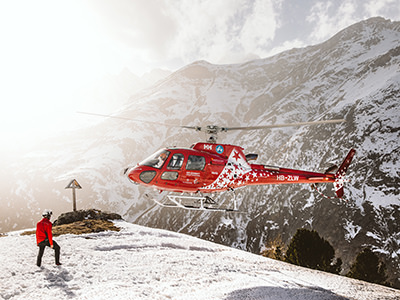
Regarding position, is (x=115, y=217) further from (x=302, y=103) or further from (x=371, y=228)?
(x=302, y=103)

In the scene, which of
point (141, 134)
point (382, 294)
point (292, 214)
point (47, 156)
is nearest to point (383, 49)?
point (292, 214)

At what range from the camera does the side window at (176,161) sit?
1173cm

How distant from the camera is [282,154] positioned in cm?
9594

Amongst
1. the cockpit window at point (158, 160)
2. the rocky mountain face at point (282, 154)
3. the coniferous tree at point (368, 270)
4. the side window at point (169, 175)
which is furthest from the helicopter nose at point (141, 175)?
the coniferous tree at point (368, 270)

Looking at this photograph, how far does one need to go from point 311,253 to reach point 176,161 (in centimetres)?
2814

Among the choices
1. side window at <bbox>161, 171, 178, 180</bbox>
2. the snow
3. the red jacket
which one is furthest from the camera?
side window at <bbox>161, 171, 178, 180</bbox>

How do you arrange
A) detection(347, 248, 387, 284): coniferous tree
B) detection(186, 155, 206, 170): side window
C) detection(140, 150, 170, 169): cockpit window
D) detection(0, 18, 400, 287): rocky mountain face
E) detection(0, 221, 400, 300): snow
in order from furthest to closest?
1. detection(0, 18, 400, 287): rocky mountain face
2. detection(347, 248, 387, 284): coniferous tree
3. detection(186, 155, 206, 170): side window
4. detection(140, 150, 170, 169): cockpit window
5. detection(0, 221, 400, 300): snow

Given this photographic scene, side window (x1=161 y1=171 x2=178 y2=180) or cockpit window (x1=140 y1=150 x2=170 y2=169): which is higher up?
cockpit window (x1=140 y1=150 x2=170 y2=169)

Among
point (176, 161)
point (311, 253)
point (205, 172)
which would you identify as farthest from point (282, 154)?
point (176, 161)

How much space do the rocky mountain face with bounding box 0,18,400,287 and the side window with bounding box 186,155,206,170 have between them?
1251 cm

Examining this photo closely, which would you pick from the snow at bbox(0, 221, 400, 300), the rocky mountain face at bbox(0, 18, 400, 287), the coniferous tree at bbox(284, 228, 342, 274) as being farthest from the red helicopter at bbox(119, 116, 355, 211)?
the coniferous tree at bbox(284, 228, 342, 274)

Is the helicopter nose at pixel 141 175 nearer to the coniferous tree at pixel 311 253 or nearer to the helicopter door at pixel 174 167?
the helicopter door at pixel 174 167

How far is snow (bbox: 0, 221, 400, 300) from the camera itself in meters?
8.70

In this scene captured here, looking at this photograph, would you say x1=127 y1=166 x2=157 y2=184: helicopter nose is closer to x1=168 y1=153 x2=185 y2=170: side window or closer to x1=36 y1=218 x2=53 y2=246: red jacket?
x1=168 y1=153 x2=185 y2=170: side window
